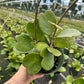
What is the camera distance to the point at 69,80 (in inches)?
32.5

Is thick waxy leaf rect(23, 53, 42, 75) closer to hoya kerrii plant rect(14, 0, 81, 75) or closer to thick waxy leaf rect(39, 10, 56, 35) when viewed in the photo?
hoya kerrii plant rect(14, 0, 81, 75)

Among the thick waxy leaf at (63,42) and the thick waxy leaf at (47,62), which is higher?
the thick waxy leaf at (63,42)

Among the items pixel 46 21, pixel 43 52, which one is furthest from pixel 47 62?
pixel 46 21

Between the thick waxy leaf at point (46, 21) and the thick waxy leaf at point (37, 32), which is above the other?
the thick waxy leaf at point (46, 21)

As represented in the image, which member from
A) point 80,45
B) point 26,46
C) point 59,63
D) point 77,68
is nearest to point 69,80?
point 77,68

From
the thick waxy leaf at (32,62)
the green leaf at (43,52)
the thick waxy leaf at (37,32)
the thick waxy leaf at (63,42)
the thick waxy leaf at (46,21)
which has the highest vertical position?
the thick waxy leaf at (46,21)

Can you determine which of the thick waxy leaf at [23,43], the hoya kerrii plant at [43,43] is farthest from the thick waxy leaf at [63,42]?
the thick waxy leaf at [23,43]

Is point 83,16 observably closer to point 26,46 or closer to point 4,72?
point 4,72

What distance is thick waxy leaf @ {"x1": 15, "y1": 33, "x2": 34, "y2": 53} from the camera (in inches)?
15.6

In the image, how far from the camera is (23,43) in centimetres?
40

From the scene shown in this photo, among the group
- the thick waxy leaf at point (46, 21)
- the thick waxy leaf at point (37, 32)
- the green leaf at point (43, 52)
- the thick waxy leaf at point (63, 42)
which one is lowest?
the green leaf at point (43, 52)

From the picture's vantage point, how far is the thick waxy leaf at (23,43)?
0.40 meters

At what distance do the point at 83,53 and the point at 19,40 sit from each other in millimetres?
1070

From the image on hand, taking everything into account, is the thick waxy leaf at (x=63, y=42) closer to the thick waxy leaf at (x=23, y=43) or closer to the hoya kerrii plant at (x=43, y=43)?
the hoya kerrii plant at (x=43, y=43)
